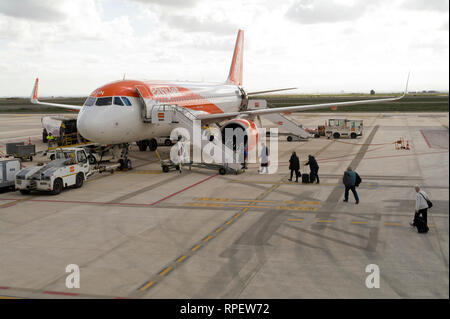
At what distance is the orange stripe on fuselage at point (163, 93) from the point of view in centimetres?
2323

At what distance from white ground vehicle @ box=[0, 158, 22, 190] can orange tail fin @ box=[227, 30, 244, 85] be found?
25.6 metres

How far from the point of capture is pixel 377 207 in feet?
51.4

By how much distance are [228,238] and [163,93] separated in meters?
15.8

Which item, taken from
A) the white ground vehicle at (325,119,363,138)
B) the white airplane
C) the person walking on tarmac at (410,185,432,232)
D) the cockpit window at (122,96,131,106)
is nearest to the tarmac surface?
the person walking on tarmac at (410,185,432,232)

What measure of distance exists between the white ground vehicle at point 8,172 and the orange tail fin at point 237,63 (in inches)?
1010

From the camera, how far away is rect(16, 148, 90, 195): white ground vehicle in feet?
61.2

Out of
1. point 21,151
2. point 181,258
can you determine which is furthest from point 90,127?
point 181,258

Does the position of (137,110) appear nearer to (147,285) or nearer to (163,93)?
(163,93)

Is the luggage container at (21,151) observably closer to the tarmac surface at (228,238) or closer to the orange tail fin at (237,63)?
the tarmac surface at (228,238)

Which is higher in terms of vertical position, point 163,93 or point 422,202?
point 163,93

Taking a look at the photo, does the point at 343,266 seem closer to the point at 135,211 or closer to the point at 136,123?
the point at 135,211

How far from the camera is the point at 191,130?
25141 mm

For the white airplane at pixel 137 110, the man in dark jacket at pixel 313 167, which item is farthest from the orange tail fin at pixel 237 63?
the man in dark jacket at pixel 313 167

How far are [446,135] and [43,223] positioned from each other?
554 inches
